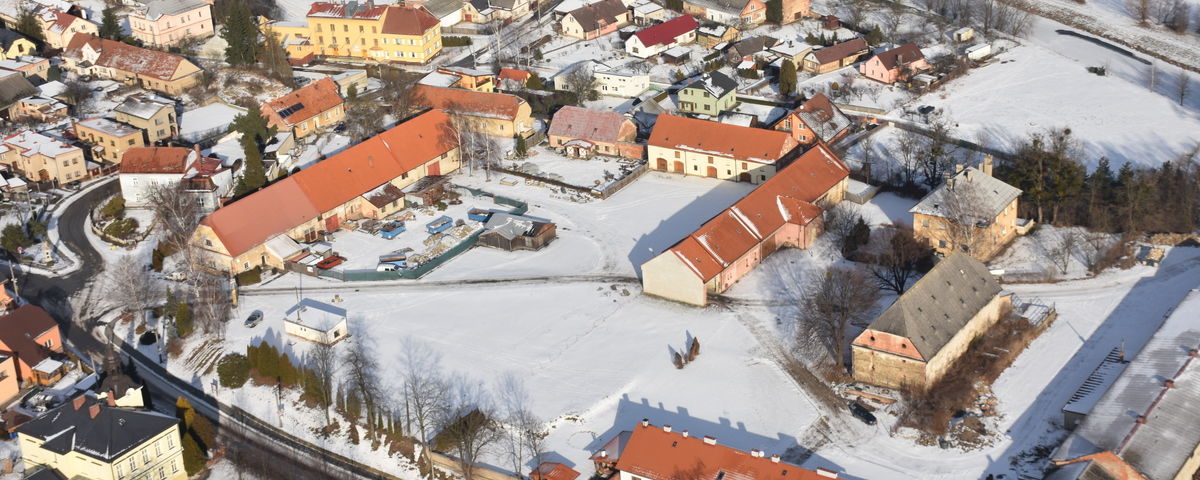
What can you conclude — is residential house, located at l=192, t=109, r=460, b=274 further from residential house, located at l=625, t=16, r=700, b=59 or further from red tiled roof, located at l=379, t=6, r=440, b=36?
residential house, located at l=625, t=16, r=700, b=59

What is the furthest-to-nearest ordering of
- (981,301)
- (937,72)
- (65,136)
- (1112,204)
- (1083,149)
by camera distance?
(937,72) → (65,136) → (1083,149) → (1112,204) → (981,301)

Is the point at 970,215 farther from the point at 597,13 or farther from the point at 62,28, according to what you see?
the point at 62,28

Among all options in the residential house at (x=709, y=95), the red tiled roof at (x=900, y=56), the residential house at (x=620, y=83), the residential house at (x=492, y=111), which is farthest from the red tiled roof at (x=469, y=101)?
the red tiled roof at (x=900, y=56)

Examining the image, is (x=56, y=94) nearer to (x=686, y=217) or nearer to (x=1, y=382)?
(x=1, y=382)

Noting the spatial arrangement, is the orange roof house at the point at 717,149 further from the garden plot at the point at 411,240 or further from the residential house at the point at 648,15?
the residential house at the point at 648,15

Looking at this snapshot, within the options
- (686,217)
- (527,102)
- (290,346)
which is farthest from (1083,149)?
(290,346)

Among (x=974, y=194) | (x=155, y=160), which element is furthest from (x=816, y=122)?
(x=155, y=160)
